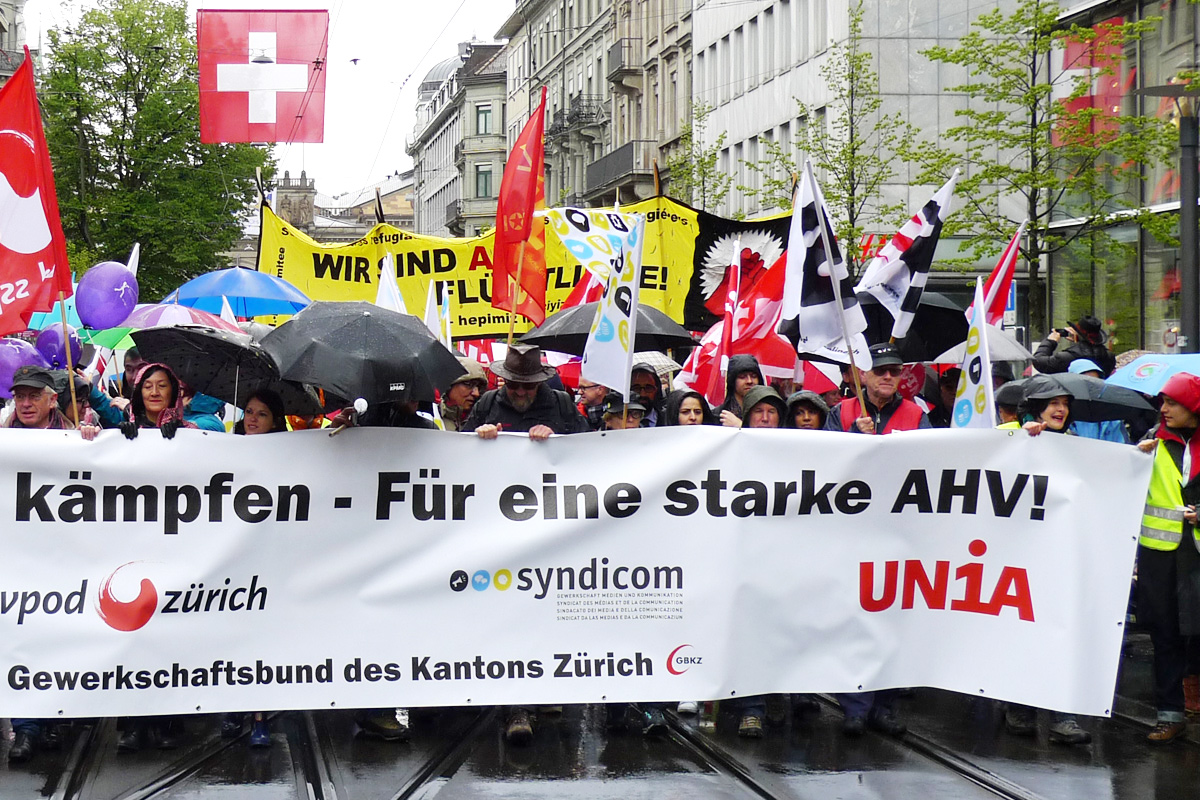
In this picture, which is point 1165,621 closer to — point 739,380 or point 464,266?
point 739,380

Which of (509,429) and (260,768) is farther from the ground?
(509,429)

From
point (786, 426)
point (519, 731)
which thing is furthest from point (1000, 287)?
point (519, 731)

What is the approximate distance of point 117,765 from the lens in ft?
23.2

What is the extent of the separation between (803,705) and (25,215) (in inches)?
178

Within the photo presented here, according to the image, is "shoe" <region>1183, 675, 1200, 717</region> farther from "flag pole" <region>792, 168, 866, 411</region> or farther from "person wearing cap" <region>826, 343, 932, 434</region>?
"flag pole" <region>792, 168, 866, 411</region>

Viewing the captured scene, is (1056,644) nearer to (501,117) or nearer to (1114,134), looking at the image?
(1114,134)

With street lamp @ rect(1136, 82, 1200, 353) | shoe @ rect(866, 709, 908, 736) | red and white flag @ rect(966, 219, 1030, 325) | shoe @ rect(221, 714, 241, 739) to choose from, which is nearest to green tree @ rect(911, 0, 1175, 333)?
street lamp @ rect(1136, 82, 1200, 353)

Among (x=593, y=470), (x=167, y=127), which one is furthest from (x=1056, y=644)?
(x=167, y=127)

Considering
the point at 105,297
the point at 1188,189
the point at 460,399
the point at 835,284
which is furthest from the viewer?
the point at 1188,189

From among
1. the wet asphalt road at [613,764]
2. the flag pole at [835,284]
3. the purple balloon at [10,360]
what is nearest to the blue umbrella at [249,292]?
the purple balloon at [10,360]

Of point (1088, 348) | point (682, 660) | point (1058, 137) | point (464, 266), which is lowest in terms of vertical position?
point (682, 660)

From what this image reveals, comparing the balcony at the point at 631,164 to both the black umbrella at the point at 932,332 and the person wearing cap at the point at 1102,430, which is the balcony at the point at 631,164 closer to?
the black umbrella at the point at 932,332

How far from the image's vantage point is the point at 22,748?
23.4ft

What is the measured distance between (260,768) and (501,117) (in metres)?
101
